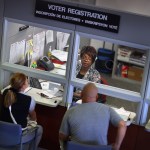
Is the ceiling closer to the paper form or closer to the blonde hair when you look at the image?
the paper form

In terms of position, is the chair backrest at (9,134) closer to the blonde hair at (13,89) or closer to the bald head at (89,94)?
the blonde hair at (13,89)

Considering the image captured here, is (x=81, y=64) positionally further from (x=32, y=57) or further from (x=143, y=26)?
(x=143, y=26)

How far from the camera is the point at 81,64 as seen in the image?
15.9 feet

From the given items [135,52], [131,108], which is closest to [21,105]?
[131,108]

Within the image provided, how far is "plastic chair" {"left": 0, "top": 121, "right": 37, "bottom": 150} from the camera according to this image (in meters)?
3.71

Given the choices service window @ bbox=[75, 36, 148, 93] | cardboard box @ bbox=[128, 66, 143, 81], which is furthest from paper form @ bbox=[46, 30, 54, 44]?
cardboard box @ bbox=[128, 66, 143, 81]

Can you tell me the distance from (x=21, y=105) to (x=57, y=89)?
972 millimetres

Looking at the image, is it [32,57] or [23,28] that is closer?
[23,28]

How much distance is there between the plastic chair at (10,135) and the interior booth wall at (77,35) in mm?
745

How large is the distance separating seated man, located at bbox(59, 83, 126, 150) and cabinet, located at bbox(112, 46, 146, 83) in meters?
4.37

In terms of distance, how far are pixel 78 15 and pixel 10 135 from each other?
144cm

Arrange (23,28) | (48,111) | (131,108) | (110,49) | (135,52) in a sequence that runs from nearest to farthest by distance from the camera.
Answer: (48,111) < (23,28) < (131,108) < (135,52) < (110,49)

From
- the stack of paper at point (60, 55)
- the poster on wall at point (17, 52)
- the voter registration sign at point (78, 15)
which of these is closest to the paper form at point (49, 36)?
the stack of paper at point (60, 55)

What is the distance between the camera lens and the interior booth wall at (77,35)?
3986 millimetres
